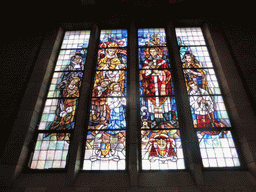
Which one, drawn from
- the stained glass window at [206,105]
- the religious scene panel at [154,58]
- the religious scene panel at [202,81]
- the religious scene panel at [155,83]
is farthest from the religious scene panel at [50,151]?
the religious scene panel at [202,81]

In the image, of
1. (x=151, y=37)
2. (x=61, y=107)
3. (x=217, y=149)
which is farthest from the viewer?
(x=151, y=37)

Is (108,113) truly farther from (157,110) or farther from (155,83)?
(155,83)

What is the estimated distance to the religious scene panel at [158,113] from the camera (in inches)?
165

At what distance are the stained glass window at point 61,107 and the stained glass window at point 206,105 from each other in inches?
108

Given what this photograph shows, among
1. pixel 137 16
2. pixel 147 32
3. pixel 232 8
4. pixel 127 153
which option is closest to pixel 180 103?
pixel 127 153

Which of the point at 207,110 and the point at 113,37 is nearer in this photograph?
the point at 207,110

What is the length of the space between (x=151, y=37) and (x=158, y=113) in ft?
8.40

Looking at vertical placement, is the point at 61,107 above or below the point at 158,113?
above

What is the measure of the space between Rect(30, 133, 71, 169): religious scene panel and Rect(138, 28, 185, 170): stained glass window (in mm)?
1600

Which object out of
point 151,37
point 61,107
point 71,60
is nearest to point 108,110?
point 61,107

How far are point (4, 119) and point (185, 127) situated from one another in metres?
3.79

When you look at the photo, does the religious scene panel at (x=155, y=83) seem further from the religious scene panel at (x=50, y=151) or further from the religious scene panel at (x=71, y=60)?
the religious scene panel at (x=50, y=151)

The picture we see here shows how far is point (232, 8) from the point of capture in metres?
5.63

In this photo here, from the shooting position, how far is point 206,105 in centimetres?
440
